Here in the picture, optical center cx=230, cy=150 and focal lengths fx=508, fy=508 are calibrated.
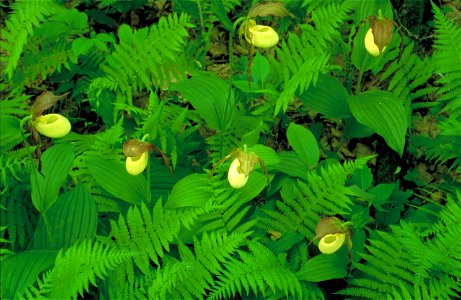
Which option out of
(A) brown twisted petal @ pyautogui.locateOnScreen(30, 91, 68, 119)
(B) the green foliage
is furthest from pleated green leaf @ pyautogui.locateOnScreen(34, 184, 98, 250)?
(A) brown twisted petal @ pyautogui.locateOnScreen(30, 91, 68, 119)

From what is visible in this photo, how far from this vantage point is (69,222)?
72.9 inches

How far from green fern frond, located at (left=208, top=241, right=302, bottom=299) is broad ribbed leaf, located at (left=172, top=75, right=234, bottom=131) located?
57 centimetres

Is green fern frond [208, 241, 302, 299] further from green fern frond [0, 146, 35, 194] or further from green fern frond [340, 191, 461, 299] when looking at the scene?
green fern frond [0, 146, 35, 194]

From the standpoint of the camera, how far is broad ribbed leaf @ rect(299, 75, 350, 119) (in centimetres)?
222

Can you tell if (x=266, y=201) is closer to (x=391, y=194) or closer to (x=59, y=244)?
(x=391, y=194)

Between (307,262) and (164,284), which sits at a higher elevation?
(164,284)

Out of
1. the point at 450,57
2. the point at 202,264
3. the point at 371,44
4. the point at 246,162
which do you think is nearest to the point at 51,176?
the point at 202,264

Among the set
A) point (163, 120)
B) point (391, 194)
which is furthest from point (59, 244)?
point (391, 194)

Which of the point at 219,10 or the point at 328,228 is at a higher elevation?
the point at 219,10

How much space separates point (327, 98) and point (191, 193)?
793 millimetres

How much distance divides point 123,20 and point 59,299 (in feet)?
6.71

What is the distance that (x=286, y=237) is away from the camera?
6.01 ft

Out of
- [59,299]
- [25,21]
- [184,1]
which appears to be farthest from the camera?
[184,1]

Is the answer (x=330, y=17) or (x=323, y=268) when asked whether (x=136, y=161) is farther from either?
(x=330, y=17)
